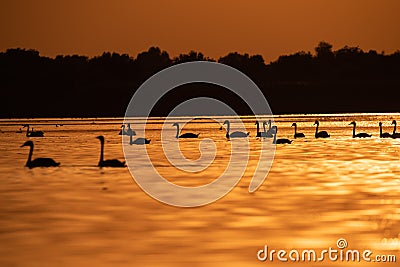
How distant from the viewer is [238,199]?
77.4 ft

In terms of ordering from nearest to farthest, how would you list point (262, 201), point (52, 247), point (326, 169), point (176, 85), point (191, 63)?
point (52, 247) → point (262, 201) → point (326, 169) → point (176, 85) → point (191, 63)

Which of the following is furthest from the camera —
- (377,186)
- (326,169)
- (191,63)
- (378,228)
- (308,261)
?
(191,63)

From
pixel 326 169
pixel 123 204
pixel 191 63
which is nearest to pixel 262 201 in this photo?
pixel 123 204

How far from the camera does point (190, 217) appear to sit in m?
20.5

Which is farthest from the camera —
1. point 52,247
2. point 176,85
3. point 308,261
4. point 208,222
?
point 176,85

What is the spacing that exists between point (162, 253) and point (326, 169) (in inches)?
648

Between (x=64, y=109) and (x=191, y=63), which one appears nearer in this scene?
(x=64, y=109)

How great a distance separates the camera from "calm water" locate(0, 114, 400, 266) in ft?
54.0

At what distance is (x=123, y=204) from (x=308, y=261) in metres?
8.29

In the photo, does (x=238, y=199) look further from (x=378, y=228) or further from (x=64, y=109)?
(x=64, y=109)

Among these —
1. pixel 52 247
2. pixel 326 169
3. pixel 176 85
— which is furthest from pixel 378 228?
pixel 176 85

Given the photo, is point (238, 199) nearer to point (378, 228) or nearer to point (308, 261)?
point (378, 228)

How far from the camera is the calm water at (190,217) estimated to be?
16.5 m

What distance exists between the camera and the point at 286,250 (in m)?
16.4
